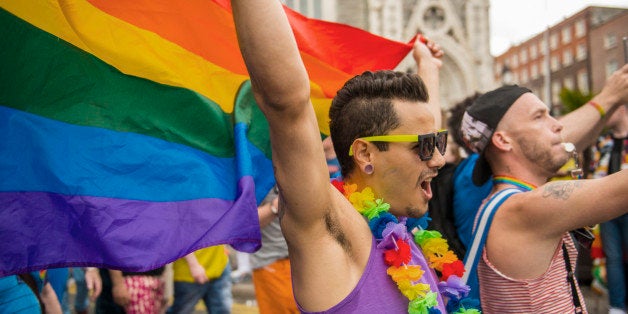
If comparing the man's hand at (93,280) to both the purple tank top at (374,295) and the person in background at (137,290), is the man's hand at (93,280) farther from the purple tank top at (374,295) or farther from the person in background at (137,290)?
the purple tank top at (374,295)

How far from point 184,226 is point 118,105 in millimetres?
574

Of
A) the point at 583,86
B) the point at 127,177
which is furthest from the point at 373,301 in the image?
the point at 583,86

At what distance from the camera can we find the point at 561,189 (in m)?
2.16

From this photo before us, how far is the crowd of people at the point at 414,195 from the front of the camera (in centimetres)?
149

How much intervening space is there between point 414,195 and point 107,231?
1178mm

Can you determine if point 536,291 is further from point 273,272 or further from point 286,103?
point 273,272

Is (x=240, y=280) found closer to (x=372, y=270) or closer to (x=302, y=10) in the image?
(x=372, y=270)

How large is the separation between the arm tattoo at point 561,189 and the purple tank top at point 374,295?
700mm

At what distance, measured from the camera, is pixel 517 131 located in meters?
2.71

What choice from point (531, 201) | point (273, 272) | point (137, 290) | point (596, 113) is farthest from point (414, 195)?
point (137, 290)

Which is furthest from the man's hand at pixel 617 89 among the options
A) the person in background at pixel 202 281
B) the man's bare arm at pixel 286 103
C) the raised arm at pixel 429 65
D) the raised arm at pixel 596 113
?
the person in background at pixel 202 281

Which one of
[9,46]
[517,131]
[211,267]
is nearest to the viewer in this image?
[9,46]

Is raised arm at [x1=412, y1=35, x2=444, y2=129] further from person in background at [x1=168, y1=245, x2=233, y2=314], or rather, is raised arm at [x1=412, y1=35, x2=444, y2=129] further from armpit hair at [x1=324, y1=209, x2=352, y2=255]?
person in background at [x1=168, y1=245, x2=233, y2=314]

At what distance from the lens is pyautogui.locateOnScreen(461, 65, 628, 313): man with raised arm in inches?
83.7
